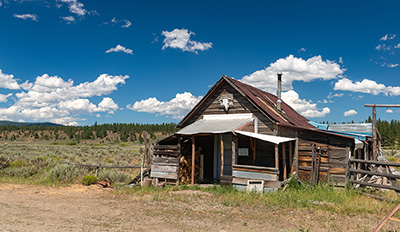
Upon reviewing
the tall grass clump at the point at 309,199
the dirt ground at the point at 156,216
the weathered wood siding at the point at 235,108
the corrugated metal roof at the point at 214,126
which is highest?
the weathered wood siding at the point at 235,108

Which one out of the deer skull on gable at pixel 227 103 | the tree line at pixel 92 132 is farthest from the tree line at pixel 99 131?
the deer skull on gable at pixel 227 103

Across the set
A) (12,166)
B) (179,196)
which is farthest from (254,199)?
(12,166)

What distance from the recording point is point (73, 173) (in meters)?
16.4

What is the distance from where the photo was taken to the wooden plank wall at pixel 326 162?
485 inches

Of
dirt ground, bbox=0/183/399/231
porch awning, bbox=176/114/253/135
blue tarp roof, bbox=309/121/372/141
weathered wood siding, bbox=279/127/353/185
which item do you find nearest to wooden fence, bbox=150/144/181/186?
porch awning, bbox=176/114/253/135

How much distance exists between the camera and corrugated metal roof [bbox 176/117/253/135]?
13.2 m

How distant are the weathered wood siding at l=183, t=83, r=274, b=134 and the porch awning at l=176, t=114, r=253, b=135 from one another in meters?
0.41

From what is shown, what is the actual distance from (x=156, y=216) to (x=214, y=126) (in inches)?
242

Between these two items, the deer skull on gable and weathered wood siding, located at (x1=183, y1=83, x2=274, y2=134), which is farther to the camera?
the deer skull on gable

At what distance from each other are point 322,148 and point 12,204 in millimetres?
11864

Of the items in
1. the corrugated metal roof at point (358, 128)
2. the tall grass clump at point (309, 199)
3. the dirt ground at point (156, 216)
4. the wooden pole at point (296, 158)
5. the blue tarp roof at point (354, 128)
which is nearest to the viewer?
the dirt ground at point (156, 216)

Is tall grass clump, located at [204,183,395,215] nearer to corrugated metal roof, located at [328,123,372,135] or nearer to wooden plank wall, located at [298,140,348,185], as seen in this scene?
wooden plank wall, located at [298,140,348,185]

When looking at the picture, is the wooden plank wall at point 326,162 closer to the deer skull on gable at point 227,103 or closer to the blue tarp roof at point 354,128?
the deer skull on gable at point 227,103

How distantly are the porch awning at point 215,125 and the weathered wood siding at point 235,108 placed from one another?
407 mm
